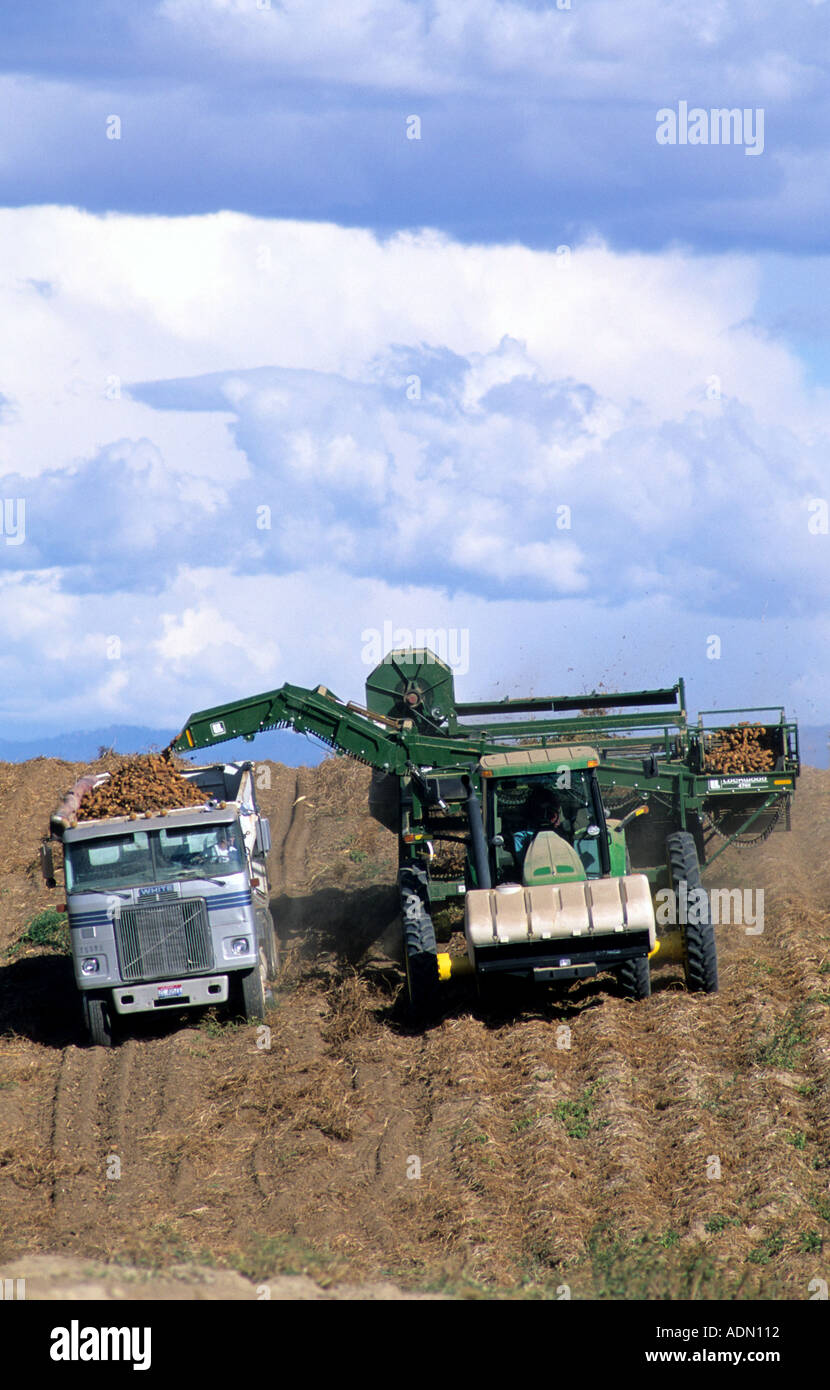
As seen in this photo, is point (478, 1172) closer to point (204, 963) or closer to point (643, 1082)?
point (643, 1082)

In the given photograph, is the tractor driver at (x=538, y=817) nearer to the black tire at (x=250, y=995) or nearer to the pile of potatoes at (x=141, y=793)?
the black tire at (x=250, y=995)

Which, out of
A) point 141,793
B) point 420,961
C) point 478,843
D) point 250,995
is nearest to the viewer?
point 478,843

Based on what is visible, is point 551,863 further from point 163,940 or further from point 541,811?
point 163,940

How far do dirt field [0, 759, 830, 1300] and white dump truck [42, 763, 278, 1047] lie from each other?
0.63 metres

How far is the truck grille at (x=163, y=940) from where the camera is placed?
15.2 metres

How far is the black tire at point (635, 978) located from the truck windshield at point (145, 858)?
15.2 ft

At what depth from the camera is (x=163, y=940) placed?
50.0 ft

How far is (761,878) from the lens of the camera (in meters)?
22.4

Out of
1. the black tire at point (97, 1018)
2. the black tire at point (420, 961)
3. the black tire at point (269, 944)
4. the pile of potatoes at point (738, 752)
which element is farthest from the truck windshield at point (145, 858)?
the pile of potatoes at point (738, 752)

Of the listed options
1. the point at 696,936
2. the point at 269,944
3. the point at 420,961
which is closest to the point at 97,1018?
the point at 269,944

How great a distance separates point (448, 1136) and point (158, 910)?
501cm

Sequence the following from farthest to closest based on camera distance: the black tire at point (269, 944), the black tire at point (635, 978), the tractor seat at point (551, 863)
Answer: the black tire at point (269, 944), the black tire at point (635, 978), the tractor seat at point (551, 863)

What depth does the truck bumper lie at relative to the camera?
15305mm
